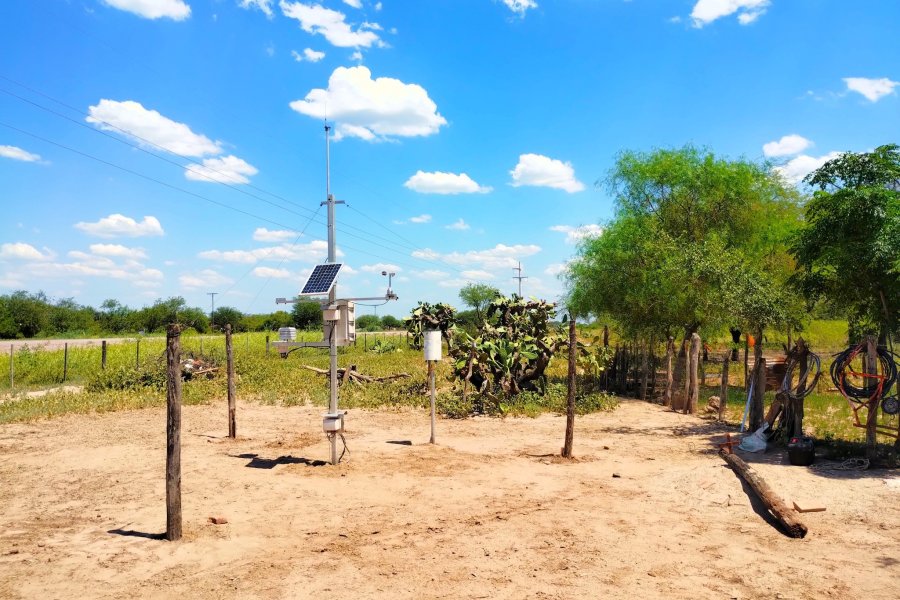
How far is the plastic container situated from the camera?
9.44 m

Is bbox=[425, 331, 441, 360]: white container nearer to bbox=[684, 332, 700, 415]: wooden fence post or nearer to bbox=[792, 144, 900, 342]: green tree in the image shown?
bbox=[792, 144, 900, 342]: green tree

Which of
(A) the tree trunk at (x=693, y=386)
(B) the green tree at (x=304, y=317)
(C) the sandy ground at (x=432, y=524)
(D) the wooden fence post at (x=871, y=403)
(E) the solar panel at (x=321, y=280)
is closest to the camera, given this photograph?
(C) the sandy ground at (x=432, y=524)

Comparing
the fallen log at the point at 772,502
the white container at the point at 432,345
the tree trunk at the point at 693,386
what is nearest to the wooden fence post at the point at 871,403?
the fallen log at the point at 772,502

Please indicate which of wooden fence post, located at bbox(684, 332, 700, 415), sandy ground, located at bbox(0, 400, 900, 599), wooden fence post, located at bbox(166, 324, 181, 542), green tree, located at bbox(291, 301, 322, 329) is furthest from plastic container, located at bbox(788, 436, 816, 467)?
green tree, located at bbox(291, 301, 322, 329)

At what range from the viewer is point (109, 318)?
67125mm

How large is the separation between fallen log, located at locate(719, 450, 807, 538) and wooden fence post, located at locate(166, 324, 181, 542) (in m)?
6.88

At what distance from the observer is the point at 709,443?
11727mm

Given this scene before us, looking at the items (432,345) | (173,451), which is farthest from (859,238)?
(173,451)

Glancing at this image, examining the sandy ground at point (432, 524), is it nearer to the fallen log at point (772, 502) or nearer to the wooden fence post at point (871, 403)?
the fallen log at point (772, 502)

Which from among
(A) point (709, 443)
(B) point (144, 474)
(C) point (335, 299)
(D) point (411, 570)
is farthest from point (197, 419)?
(A) point (709, 443)

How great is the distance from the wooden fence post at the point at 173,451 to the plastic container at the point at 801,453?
9093mm

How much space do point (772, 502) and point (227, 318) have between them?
80499 mm

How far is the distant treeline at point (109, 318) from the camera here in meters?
56.7

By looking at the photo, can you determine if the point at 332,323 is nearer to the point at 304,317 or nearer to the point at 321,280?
the point at 321,280
